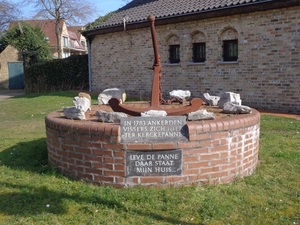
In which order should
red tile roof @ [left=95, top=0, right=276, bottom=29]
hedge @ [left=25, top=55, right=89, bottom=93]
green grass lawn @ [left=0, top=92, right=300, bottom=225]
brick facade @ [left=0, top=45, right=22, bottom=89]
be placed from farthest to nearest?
brick facade @ [left=0, top=45, right=22, bottom=89] → hedge @ [left=25, top=55, right=89, bottom=93] → red tile roof @ [left=95, top=0, right=276, bottom=29] → green grass lawn @ [left=0, top=92, right=300, bottom=225]

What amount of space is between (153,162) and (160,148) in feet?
0.62

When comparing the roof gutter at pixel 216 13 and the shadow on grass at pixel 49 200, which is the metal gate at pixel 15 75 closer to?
the roof gutter at pixel 216 13

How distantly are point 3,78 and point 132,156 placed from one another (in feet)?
109

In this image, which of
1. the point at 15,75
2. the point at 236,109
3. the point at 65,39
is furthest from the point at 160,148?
the point at 65,39

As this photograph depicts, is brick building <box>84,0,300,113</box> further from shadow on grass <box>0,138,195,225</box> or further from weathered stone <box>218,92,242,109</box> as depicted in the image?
shadow on grass <box>0,138,195,225</box>

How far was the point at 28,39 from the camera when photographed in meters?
30.0

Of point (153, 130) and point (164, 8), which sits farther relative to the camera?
point (164, 8)

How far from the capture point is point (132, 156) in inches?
146

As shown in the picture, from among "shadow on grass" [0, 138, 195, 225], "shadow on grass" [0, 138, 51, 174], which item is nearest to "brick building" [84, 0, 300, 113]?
"shadow on grass" [0, 138, 51, 174]

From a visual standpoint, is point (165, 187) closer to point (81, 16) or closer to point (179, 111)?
point (179, 111)

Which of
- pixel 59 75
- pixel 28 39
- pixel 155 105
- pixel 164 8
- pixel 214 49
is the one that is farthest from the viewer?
pixel 28 39

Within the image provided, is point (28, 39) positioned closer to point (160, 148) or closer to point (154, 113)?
point (154, 113)

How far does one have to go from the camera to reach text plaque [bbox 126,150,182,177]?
3725 mm

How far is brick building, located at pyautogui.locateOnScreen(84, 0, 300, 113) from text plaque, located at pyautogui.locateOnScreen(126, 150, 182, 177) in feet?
25.2
